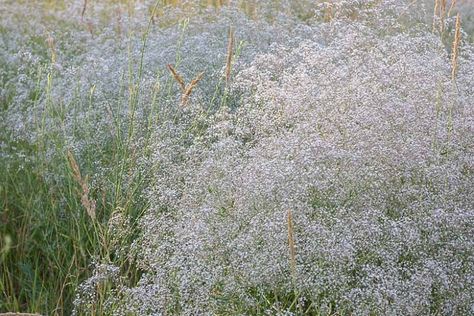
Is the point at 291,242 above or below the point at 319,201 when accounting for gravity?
above

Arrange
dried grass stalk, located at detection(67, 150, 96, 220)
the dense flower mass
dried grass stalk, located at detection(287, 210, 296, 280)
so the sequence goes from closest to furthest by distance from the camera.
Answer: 1. dried grass stalk, located at detection(287, 210, 296, 280)
2. the dense flower mass
3. dried grass stalk, located at detection(67, 150, 96, 220)

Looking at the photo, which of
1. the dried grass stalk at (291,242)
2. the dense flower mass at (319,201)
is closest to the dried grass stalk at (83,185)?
the dense flower mass at (319,201)

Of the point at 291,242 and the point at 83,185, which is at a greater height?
the point at 291,242

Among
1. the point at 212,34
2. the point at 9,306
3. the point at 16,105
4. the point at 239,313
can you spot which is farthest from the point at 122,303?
the point at 212,34

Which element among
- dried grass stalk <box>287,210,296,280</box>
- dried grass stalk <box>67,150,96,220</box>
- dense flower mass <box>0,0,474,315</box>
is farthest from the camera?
Result: dried grass stalk <box>67,150,96,220</box>

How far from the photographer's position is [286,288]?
2830mm

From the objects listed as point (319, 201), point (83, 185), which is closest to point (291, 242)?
point (319, 201)

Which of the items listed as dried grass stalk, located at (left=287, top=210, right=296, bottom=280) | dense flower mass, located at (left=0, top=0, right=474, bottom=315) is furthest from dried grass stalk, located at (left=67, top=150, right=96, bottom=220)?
dried grass stalk, located at (left=287, top=210, right=296, bottom=280)

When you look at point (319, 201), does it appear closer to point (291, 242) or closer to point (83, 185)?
point (291, 242)

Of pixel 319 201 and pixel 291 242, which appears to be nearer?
pixel 291 242

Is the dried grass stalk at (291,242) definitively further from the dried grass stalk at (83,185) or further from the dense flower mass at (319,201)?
the dried grass stalk at (83,185)

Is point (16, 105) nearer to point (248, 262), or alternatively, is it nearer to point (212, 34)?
point (212, 34)

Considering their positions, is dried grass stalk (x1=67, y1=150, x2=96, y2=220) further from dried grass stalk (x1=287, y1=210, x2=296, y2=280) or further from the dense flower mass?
dried grass stalk (x1=287, y1=210, x2=296, y2=280)

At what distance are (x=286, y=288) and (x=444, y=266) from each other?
1.92 ft
